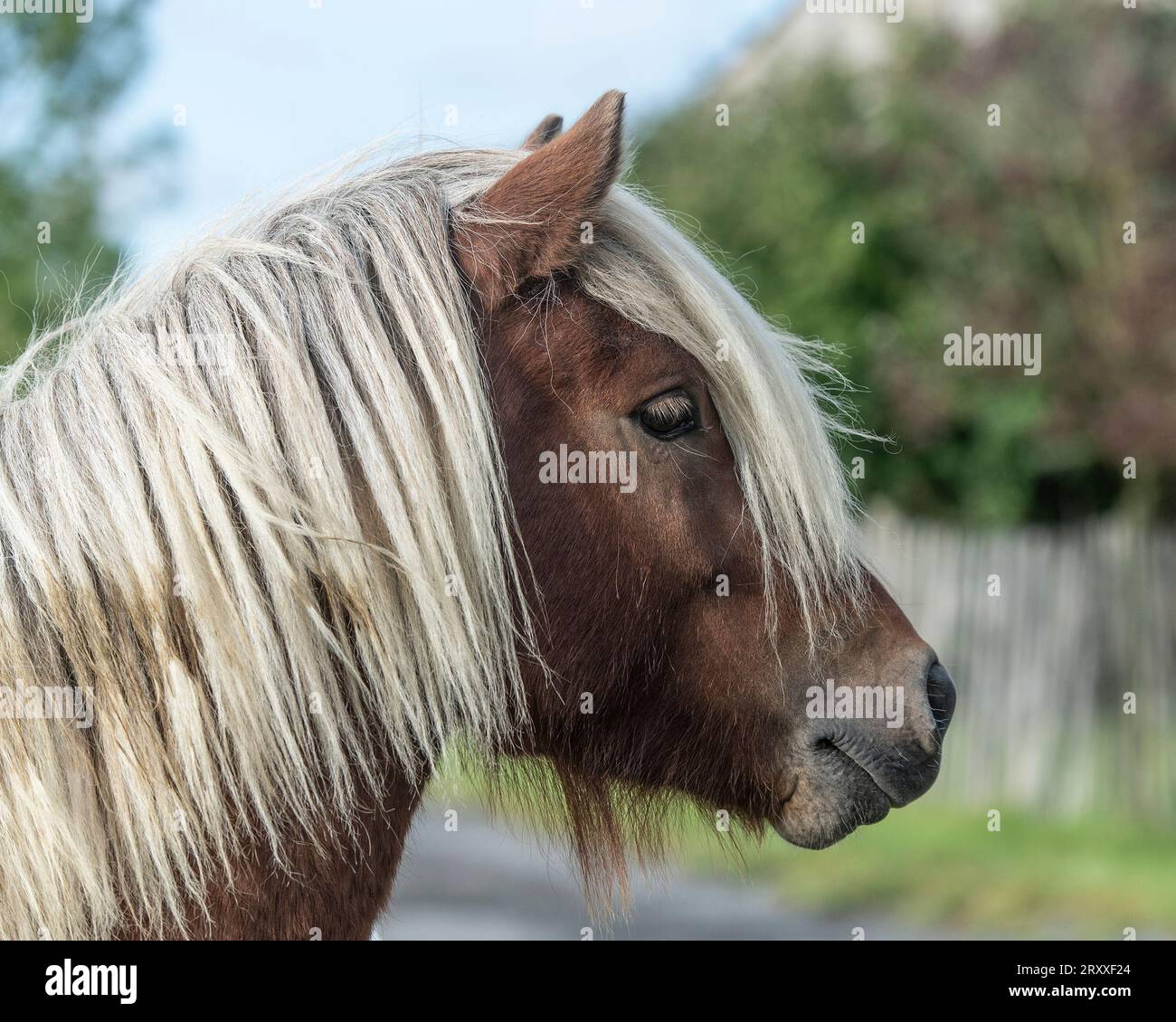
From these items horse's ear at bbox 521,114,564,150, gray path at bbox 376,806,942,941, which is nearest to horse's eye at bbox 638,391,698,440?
horse's ear at bbox 521,114,564,150

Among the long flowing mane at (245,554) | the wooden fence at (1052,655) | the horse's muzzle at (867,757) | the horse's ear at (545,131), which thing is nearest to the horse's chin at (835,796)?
the horse's muzzle at (867,757)

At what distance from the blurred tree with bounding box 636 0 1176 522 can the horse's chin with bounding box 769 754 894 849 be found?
1108 cm

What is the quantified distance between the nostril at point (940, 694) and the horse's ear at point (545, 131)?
166cm

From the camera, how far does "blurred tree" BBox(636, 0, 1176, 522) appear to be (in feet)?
45.1

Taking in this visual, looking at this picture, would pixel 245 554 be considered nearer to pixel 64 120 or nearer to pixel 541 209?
pixel 541 209

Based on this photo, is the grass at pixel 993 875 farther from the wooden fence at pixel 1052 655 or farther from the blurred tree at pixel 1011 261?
the blurred tree at pixel 1011 261

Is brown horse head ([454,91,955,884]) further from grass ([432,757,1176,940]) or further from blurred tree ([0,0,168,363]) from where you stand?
blurred tree ([0,0,168,363])

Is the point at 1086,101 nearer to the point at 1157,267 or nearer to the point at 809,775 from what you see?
the point at 1157,267

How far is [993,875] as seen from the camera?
9.02 metres

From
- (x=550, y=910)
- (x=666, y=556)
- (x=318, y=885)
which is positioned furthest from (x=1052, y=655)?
(x=318, y=885)

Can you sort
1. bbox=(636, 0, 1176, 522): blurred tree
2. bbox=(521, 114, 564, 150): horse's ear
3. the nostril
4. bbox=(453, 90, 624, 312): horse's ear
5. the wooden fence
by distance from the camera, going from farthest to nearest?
bbox=(636, 0, 1176, 522): blurred tree → the wooden fence → bbox=(521, 114, 564, 150): horse's ear → the nostril → bbox=(453, 90, 624, 312): horse's ear

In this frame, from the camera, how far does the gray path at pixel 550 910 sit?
8539 mm

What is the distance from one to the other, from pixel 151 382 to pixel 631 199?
110 cm

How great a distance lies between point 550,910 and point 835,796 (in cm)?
856
